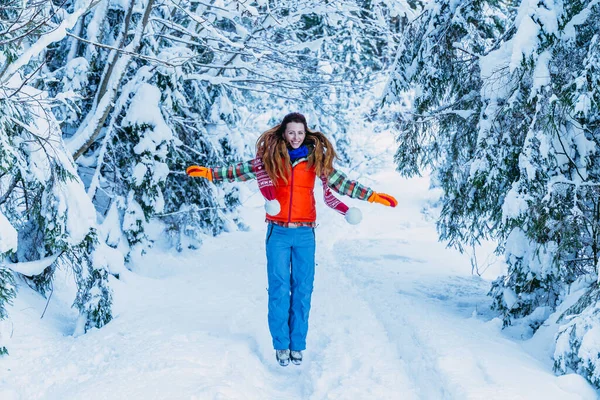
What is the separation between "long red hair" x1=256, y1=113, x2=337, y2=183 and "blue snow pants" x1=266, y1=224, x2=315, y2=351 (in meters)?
0.47

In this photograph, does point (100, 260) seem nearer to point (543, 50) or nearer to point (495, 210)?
point (495, 210)

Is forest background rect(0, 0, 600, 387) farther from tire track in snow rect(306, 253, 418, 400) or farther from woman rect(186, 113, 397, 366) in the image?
woman rect(186, 113, 397, 366)

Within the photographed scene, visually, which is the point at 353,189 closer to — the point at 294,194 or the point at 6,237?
the point at 294,194

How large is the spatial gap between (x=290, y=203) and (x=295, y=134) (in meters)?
0.56

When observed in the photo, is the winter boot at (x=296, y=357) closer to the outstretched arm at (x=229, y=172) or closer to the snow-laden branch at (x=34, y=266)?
the outstretched arm at (x=229, y=172)

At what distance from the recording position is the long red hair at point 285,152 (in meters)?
4.45

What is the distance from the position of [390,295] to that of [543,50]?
3129mm

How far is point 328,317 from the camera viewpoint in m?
5.67

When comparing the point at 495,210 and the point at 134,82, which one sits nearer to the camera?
the point at 495,210

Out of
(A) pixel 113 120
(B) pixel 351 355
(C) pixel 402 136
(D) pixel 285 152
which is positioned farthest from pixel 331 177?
(A) pixel 113 120

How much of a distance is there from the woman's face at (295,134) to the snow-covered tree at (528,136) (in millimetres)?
1684

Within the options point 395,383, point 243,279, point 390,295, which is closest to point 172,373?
point 395,383

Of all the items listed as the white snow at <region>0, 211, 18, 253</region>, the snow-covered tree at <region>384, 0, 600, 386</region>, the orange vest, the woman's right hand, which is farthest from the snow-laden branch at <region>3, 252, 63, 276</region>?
the snow-covered tree at <region>384, 0, 600, 386</region>

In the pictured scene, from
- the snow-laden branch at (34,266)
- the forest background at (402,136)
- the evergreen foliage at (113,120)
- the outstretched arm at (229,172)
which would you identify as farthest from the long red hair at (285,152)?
the snow-laden branch at (34,266)
